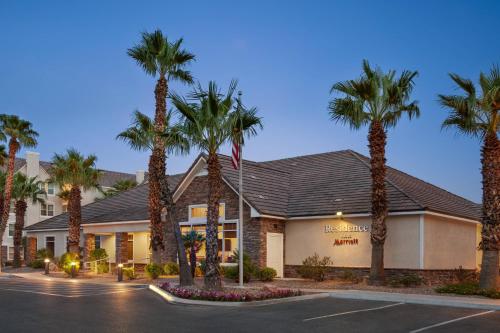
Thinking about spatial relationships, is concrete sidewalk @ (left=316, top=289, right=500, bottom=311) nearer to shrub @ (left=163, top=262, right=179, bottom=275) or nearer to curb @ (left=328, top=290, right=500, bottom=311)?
curb @ (left=328, top=290, right=500, bottom=311)

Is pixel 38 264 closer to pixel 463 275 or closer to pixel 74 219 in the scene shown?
pixel 74 219

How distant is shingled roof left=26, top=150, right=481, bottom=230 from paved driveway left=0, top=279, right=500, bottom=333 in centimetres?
903

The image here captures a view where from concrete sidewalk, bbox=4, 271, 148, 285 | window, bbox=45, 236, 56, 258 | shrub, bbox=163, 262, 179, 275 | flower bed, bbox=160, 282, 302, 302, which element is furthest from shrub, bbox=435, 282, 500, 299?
window, bbox=45, 236, 56, 258

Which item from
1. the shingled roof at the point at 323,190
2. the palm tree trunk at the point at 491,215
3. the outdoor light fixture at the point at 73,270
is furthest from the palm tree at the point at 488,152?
the outdoor light fixture at the point at 73,270

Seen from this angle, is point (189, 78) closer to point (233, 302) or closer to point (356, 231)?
point (356, 231)

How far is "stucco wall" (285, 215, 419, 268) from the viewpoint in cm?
2519

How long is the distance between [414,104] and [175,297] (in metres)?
12.9

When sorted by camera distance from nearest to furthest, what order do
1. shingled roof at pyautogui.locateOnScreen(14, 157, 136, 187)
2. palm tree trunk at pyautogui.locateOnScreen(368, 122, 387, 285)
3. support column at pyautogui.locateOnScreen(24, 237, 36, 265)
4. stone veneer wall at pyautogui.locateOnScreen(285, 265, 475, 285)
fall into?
palm tree trunk at pyautogui.locateOnScreen(368, 122, 387, 285) < stone veneer wall at pyautogui.locateOnScreen(285, 265, 475, 285) < support column at pyautogui.locateOnScreen(24, 237, 36, 265) < shingled roof at pyautogui.locateOnScreen(14, 157, 136, 187)

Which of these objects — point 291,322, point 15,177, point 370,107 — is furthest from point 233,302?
point 15,177

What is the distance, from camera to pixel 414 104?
23.7 meters

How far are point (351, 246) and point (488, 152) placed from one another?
918 cm

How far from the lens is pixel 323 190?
3017cm

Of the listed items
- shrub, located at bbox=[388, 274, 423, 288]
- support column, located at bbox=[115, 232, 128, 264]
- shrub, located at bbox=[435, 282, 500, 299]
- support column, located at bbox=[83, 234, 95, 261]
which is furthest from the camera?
support column, located at bbox=[83, 234, 95, 261]

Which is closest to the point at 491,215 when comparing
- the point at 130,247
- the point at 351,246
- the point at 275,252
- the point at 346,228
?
the point at 351,246
